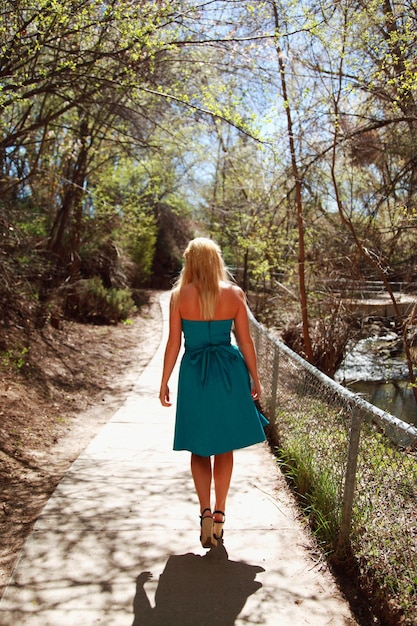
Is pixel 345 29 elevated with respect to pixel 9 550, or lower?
elevated

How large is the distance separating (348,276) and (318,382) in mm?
5287

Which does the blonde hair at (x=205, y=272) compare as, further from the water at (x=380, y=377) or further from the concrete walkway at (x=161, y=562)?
the water at (x=380, y=377)

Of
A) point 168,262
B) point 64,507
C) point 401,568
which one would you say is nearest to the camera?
point 401,568

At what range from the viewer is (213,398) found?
3539 mm

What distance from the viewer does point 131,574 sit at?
324 cm

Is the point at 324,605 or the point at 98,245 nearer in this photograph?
the point at 324,605

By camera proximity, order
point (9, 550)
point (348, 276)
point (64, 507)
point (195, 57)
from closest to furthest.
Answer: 1. point (9, 550)
2. point (64, 507)
3. point (195, 57)
4. point (348, 276)

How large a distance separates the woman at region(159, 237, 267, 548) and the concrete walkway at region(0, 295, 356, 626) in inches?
11.3

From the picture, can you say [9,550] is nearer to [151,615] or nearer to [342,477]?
[151,615]

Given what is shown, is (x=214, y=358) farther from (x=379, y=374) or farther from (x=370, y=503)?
(x=379, y=374)

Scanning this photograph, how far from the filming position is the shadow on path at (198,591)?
2.83 meters

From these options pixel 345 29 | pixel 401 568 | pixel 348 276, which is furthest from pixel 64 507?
pixel 348 276

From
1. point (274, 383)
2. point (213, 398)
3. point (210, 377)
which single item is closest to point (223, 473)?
point (213, 398)

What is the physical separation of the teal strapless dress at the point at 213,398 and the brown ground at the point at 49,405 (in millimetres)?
1309
